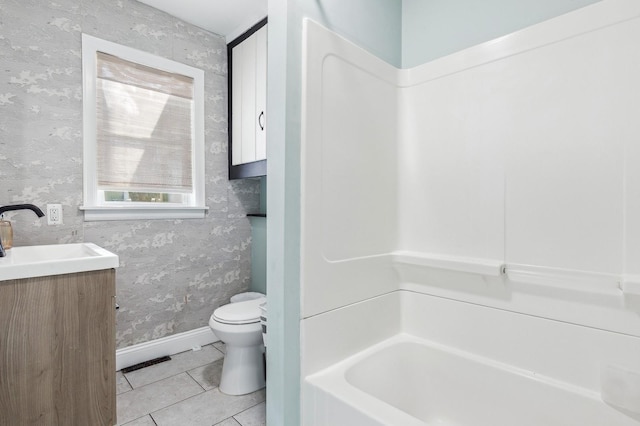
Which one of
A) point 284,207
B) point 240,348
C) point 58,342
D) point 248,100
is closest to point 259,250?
point 240,348

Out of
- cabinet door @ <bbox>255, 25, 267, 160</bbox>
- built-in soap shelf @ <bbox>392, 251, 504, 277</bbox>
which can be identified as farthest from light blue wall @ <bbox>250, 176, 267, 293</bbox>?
built-in soap shelf @ <bbox>392, 251, 504, 277</bbox>

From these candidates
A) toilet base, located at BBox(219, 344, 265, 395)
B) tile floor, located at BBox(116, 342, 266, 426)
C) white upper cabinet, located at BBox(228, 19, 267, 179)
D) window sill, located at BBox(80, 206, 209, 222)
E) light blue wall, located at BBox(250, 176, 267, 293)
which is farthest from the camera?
light blue wall, located at BBox(250, 176, 267, 293)

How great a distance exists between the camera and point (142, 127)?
2.41 metres

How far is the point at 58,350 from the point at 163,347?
125 cm

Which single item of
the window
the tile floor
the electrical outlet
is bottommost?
the tile floor

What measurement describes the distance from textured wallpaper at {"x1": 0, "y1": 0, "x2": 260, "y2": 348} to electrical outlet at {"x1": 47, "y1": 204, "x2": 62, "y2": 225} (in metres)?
0.03

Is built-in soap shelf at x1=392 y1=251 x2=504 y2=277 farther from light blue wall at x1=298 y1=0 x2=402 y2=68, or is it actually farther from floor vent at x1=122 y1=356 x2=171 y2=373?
floor vent at x1=122 y1=356 x2=171 y2=373

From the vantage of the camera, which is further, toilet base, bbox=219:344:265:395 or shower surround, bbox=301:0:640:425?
toilet base, bbox=219:344:265:395

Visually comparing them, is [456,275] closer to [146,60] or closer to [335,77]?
[335,77]

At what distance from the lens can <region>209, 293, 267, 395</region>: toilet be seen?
78.7 inches

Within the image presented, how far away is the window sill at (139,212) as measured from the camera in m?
2.18

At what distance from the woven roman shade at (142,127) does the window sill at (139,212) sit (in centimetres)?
16

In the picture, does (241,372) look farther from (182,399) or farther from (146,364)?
(146,364)

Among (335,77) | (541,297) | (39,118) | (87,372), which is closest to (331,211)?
(335,77)
